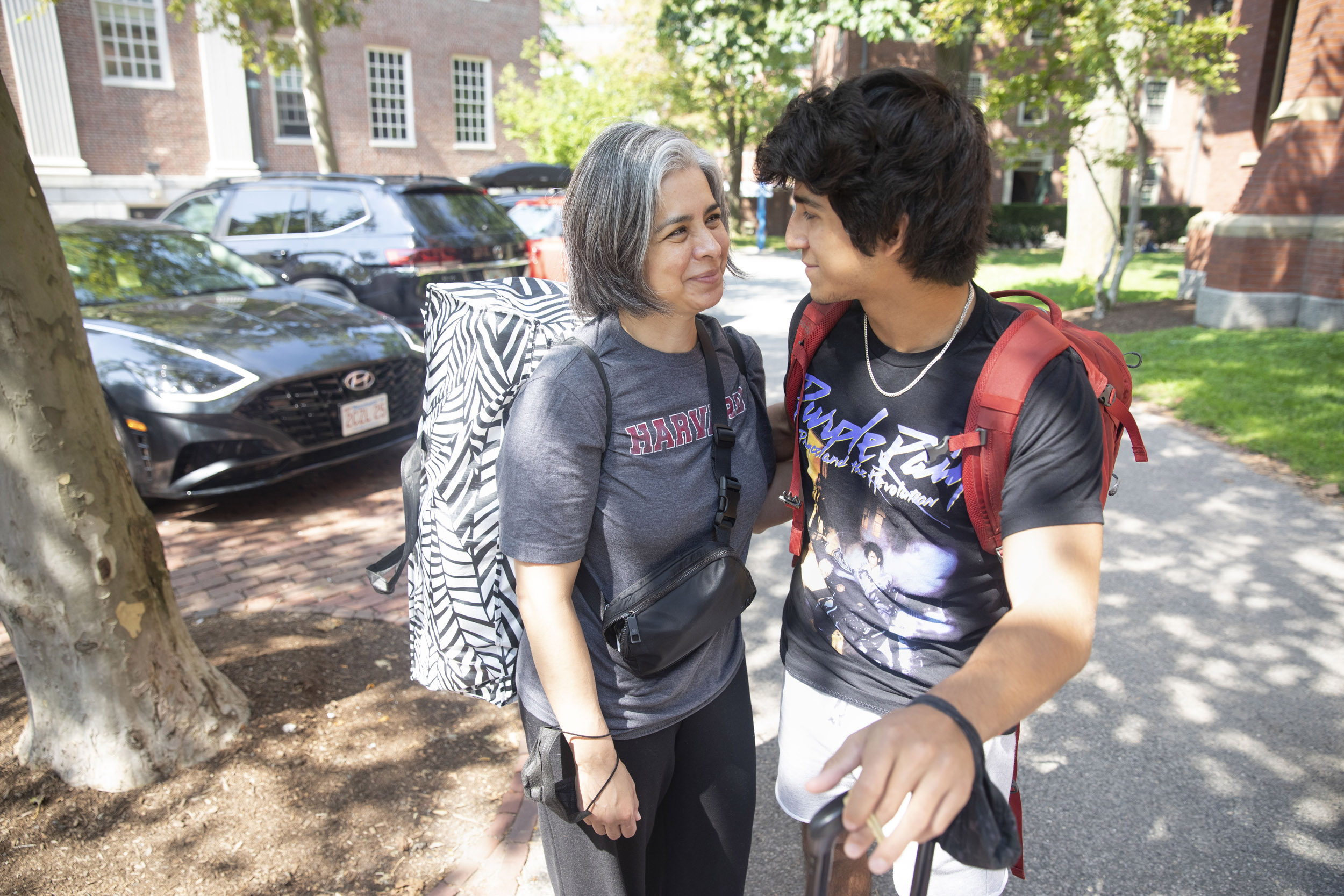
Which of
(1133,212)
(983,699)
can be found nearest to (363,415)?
(983,699)

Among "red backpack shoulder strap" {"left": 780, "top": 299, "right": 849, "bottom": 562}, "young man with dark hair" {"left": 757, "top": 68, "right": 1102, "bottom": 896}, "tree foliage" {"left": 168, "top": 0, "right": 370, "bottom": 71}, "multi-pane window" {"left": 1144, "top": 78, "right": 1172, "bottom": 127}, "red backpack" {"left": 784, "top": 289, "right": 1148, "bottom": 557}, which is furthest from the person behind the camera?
"multi-pane window" {"left": 1144, "top": 78, "right": 1172, "bottom": 127}

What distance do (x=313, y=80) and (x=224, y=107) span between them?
1265 cm

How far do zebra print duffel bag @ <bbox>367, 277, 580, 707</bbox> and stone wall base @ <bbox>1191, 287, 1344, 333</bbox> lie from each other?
1068cm

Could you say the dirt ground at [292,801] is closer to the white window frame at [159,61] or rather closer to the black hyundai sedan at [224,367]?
the black hyundai sedan at [224,367]

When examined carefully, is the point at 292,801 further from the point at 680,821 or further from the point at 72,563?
the point at 680,821

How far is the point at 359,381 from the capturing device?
539cm

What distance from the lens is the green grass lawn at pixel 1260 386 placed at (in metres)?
6.03

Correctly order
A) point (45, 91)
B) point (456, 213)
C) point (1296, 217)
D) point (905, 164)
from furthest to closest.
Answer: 1. point (45, 91)
2. point (1296, 217)
3. point (456, 213)
4. point (905, 164)

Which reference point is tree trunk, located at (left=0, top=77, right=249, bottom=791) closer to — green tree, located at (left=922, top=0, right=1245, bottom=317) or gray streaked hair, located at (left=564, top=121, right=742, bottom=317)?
gray streaked hair, located at (left=564, top=121, right=742, bottom=317)

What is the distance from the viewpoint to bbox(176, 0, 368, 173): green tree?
1234 centimetres

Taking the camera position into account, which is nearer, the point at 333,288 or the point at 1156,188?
the point at 333,288

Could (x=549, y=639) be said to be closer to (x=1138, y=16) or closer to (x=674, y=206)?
(x=674, y=206)

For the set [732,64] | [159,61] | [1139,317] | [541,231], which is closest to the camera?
[1139,317]

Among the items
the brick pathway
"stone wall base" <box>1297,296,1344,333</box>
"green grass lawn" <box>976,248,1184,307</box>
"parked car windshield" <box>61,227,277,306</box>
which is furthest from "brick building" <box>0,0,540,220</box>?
"stone wall base" <box>1297,296,1344,333</box>
